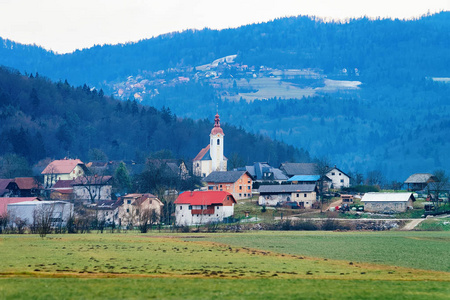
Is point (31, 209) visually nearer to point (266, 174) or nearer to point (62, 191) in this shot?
point (62, 191)

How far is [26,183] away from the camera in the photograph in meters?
142

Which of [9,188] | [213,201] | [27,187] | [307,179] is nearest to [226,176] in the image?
[307,179]

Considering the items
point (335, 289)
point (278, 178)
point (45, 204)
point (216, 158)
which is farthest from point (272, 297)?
point (216, 158)

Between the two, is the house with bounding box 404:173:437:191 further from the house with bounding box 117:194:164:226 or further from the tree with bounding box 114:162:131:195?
the tree with bounding box 114:162:131:195

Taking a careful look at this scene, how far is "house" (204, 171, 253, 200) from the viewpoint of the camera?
133 meters

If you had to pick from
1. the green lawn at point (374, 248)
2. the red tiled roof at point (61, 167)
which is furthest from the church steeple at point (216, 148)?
the green lawn at point (374, 248)

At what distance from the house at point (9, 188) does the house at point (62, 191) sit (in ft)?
19.2

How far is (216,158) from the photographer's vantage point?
17875 centimetres

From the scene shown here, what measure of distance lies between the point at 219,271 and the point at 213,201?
232ft

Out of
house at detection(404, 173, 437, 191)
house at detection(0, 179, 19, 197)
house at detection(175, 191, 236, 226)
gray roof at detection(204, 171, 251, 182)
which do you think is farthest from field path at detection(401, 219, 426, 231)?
house at detection(0, 179, 19, 197)

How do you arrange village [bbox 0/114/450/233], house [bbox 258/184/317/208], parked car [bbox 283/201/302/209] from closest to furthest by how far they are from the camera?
1. village [bbox 0/114/450/233]
2. parked car [bbox 283/201/302/209]
3. house [bbox 258/184/317/208]

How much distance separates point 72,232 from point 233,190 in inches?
2106

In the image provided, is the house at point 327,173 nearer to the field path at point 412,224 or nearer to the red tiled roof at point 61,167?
the red tiled roof at point 61,167

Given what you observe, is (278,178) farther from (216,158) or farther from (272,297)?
(272,297)
